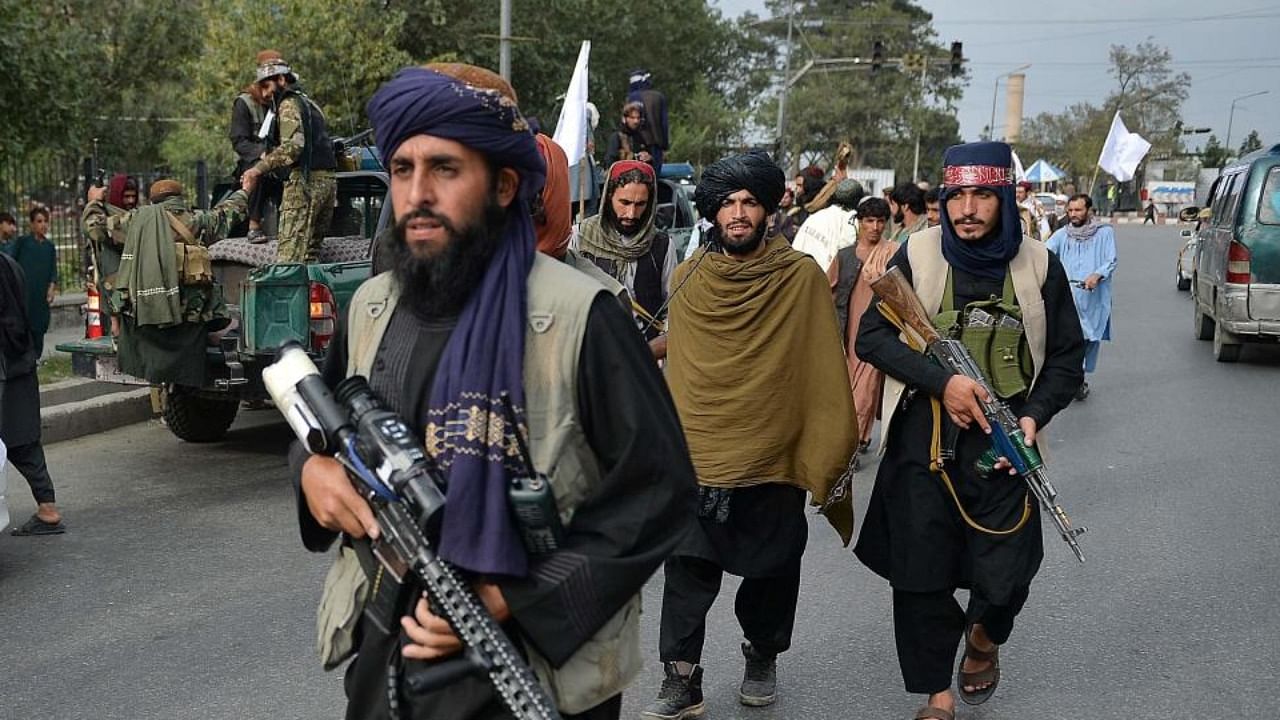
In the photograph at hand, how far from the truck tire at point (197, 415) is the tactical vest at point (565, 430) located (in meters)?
7.06

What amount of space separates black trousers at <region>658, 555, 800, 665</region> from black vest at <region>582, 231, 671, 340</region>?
120cm

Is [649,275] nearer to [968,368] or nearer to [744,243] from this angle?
[744,243]

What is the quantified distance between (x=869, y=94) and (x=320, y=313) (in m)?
70.8

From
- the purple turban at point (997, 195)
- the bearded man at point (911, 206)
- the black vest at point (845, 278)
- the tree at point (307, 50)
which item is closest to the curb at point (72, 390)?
the black vest at point (845, 278)

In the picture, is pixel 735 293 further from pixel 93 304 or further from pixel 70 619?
pixel 93 304

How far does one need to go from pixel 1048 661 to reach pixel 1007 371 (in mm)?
1463

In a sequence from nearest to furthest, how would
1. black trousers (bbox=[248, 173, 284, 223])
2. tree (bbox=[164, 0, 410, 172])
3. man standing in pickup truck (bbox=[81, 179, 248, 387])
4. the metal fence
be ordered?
man standing in pickup truck (bbox=[81, 179, 248, 387]) → black trousers (bbox=[248, 173, 284, 223]) → the metal fence → tree (bbox=[164, 0, 410, 172])

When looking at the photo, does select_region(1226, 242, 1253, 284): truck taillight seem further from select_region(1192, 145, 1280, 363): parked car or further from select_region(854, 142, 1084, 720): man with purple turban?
select_region(854, 142, 1084, 720): man with purple turban

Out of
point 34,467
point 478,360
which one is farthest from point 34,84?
point 478,360

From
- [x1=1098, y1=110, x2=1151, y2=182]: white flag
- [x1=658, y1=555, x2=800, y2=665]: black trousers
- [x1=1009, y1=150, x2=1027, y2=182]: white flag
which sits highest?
[x1=1098, y1=110, x2=1151, y2=182]: white flag

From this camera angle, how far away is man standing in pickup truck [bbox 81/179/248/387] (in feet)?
25.9

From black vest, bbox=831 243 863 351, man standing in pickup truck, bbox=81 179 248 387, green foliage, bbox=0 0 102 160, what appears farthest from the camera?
green foliage, bbox=0 0 102 160

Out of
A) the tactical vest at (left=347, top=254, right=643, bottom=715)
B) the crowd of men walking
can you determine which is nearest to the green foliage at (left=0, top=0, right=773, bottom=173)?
the crowd of men walking

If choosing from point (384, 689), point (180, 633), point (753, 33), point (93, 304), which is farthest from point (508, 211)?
point (753, 33)
